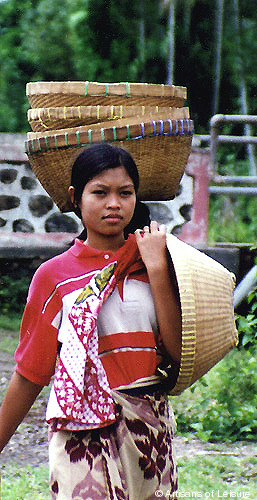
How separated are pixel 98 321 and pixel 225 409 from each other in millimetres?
3223

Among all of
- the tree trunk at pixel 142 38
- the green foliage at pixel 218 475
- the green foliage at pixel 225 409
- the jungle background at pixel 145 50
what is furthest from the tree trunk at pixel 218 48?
the green foliage at pixel 218 475

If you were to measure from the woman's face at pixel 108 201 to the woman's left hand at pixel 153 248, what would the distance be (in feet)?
0.26

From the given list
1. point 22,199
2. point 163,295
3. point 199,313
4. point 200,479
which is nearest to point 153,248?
A: point 163,295

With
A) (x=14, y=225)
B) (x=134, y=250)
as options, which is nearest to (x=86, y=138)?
(x=134, y=250)

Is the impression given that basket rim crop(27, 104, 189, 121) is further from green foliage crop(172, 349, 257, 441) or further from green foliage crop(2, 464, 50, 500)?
green foliage crop(172, 349, 257, 441)

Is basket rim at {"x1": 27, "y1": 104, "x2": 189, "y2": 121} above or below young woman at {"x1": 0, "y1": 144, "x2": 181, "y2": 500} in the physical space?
above

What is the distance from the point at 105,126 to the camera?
2.48m

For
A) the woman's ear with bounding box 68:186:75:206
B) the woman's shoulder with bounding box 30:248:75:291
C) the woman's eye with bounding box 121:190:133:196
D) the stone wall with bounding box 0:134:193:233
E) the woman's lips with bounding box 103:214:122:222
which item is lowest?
the stone wall with bounding box 0:134:193:233

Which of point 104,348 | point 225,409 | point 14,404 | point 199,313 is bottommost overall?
point 225,409

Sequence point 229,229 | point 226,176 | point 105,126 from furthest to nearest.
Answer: point 229,229
point 226,176
point 105,126

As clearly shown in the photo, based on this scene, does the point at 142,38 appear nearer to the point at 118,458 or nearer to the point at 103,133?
the point at 103,133

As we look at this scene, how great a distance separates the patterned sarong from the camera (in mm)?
2113

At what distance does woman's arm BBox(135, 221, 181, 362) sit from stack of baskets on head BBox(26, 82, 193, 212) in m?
0.41

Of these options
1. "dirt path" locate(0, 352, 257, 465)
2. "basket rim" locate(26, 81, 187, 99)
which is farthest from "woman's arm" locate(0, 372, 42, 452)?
"dirt path" locate(0, 352, 257, 465)
